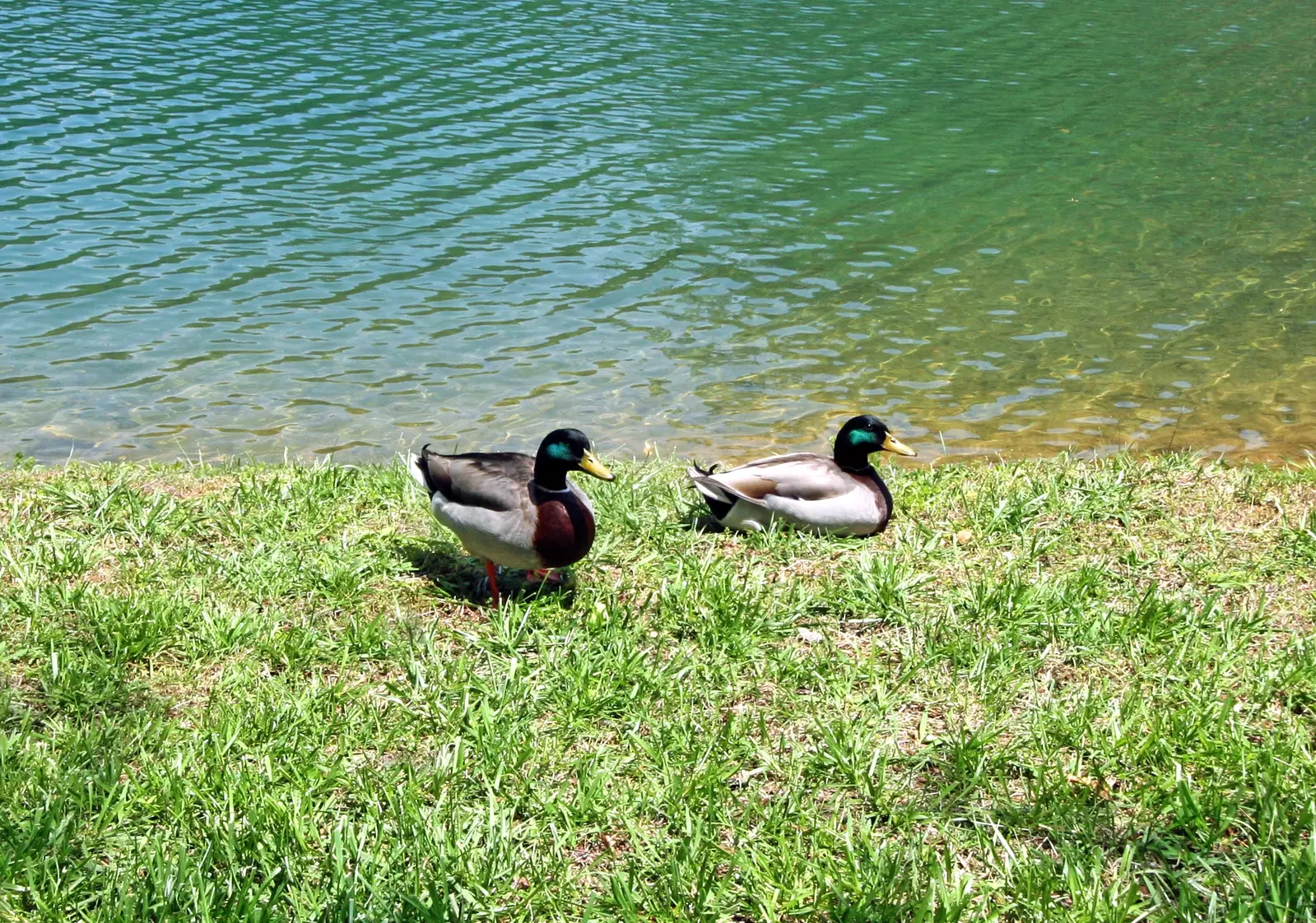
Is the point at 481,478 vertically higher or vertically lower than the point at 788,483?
higher

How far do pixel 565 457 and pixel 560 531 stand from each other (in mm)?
302

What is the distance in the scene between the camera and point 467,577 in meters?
4.97

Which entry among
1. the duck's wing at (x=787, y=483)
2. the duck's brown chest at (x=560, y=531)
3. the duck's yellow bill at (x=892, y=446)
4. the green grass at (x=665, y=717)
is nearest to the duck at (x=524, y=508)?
the duck's brown chest at (x=560, y=531)

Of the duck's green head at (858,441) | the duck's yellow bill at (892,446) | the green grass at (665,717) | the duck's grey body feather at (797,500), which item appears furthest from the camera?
the duck's yellow bill at (892,446)

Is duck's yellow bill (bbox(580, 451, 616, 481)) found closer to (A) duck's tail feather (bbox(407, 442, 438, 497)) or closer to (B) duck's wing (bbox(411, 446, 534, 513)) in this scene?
(B) duck's wing (bbox(411, 446, 534, 513))

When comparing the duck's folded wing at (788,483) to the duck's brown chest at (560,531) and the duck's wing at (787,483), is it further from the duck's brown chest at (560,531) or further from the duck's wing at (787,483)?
the duck's brown chest at (560,531)

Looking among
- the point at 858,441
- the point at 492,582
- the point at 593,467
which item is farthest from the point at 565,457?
the point at 858,441

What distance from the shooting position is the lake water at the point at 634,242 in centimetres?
839

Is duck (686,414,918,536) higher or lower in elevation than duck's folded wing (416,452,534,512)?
lower

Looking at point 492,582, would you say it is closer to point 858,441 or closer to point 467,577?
point 467,577

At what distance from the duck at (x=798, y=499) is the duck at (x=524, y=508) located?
0.77 metres

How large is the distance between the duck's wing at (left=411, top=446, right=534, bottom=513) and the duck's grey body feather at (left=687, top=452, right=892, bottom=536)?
888mm

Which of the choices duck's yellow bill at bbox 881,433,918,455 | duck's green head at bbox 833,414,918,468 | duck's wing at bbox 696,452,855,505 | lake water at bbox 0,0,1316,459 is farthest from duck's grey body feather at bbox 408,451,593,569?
lake water at bbox 0,0,1316,459

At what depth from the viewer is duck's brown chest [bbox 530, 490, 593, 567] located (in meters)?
4.50
